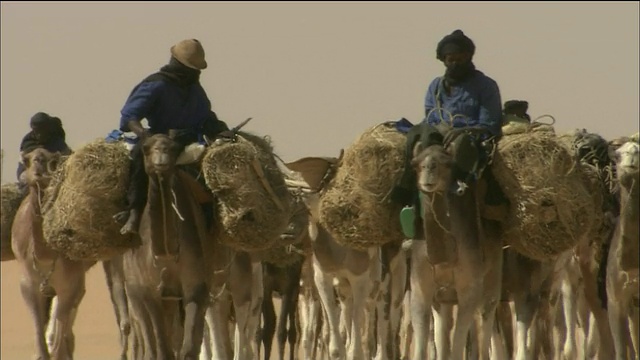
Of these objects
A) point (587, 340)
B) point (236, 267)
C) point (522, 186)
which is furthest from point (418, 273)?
point (587, 340)

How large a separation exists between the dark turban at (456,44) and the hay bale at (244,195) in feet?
6.96

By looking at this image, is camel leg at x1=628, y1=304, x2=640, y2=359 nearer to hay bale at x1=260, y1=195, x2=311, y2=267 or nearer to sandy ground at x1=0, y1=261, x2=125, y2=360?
hay bale at x1=260, y1=195, x2=311, y2=267

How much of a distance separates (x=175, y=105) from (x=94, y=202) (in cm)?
140

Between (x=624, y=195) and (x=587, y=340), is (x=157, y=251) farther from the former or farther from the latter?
(x=587, y=340)

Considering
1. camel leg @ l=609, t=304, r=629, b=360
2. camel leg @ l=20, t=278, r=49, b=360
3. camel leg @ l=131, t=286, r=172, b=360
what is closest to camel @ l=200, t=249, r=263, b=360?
camel leg @ l=131, t=286, r=172, b=360

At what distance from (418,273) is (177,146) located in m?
2.57

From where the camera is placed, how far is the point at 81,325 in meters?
55.6

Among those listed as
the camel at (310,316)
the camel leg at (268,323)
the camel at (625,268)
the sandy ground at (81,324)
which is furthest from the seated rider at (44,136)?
the sandy ground at (81,324)

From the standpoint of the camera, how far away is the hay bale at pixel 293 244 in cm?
2397

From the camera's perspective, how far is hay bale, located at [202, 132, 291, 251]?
19.9 metres

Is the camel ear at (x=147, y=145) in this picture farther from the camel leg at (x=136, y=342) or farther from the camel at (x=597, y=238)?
the camel leg at (x=136, y=342)

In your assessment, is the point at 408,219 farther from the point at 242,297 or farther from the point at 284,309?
the point at 284,309

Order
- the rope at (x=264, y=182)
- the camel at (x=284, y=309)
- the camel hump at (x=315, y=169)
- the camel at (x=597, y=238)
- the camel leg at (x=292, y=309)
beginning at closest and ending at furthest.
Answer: the rope at (x=264, y=182) < the camel at (x=597, y=238) < the camel hump at (x=315, y=169) < the camel at (x=284, y=309) < the camel leg at (x=292, y=309)

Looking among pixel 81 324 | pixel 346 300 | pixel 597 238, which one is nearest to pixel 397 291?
pixel 346 300
